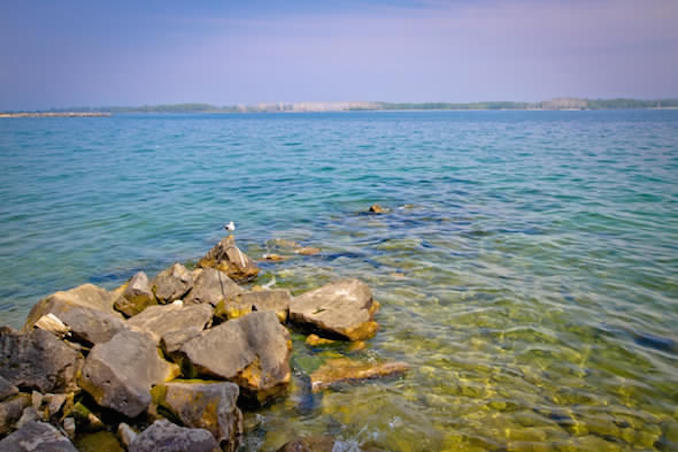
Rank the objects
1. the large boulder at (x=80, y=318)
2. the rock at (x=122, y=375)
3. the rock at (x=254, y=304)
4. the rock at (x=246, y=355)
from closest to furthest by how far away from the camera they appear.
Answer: the rock at (x=122, y=375) < the rock at (x=246, y=355) < the large boulder at (x=80, y=318) < the rock at (x=254, y=304)

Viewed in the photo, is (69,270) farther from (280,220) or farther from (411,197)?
(411,197)

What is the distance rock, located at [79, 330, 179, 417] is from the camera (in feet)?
18.6

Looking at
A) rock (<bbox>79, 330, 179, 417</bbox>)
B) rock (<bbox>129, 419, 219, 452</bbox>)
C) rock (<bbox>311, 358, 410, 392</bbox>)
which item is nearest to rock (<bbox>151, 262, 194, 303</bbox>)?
rock (<bbox>79, 330, 179, 417</bbox>)

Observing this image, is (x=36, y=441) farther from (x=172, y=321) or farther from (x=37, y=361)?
(x=172, y=321)

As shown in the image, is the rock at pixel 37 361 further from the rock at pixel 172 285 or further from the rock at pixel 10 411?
the rock at pixel 172 285

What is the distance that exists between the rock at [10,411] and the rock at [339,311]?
4.37 meters

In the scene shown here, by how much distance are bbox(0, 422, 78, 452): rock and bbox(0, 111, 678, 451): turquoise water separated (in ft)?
7.36

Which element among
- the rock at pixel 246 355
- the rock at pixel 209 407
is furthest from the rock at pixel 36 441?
the rock at pixel 246 355

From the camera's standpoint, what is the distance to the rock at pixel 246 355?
625 cm

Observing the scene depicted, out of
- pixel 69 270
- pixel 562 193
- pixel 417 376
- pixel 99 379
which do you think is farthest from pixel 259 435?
pixel 562 193

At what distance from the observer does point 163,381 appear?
20.9ft

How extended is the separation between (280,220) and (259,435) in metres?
12.1

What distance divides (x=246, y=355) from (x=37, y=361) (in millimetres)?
2795

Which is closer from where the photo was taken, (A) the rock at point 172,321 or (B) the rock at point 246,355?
(B) the rock at point 246,355
